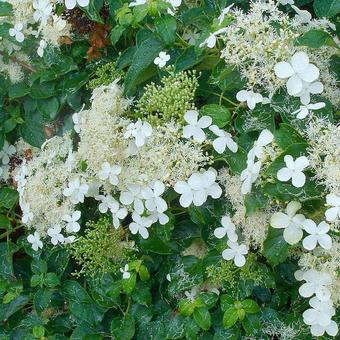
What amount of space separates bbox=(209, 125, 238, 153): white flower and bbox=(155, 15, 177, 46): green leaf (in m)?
0.22

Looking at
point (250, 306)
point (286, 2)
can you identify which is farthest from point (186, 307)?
point (286, 2)

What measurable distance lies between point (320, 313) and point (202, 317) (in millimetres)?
294

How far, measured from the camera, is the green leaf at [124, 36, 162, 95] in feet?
4.77

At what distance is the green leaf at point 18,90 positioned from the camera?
186 cm

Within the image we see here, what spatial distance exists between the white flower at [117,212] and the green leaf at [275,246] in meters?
0.33

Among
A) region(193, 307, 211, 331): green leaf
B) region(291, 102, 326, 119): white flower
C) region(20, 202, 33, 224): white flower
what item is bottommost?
region(193, 307, 211, 331): green leaf

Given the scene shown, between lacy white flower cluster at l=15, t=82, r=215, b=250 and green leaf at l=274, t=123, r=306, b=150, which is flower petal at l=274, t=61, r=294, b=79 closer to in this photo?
green leaf at l=274, t=123, r=306, b=150

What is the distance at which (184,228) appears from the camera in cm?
155

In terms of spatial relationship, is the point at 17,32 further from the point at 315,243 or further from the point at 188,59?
the point at 315,243

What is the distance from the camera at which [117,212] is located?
1477mm

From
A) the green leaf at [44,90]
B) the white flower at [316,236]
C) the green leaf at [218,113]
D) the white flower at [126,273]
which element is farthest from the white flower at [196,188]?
the green leaf at [44,90]

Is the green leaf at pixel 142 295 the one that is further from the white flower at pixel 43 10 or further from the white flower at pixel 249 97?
the white flower at pixel 43 10

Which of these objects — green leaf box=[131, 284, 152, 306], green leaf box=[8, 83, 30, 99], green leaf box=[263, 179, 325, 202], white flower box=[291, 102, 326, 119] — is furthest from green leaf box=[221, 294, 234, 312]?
green leaf box=[8, 83, 30, 99]

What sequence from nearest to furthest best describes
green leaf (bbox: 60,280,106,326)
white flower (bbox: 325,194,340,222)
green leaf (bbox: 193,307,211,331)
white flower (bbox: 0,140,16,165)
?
white flower (bbox: 325,194,340,222)
green leaf (bbox: 193,307,211,331)
green leaf (bbox: 60,280,106,326)
white flower (bbox: 0,140,16,165)
